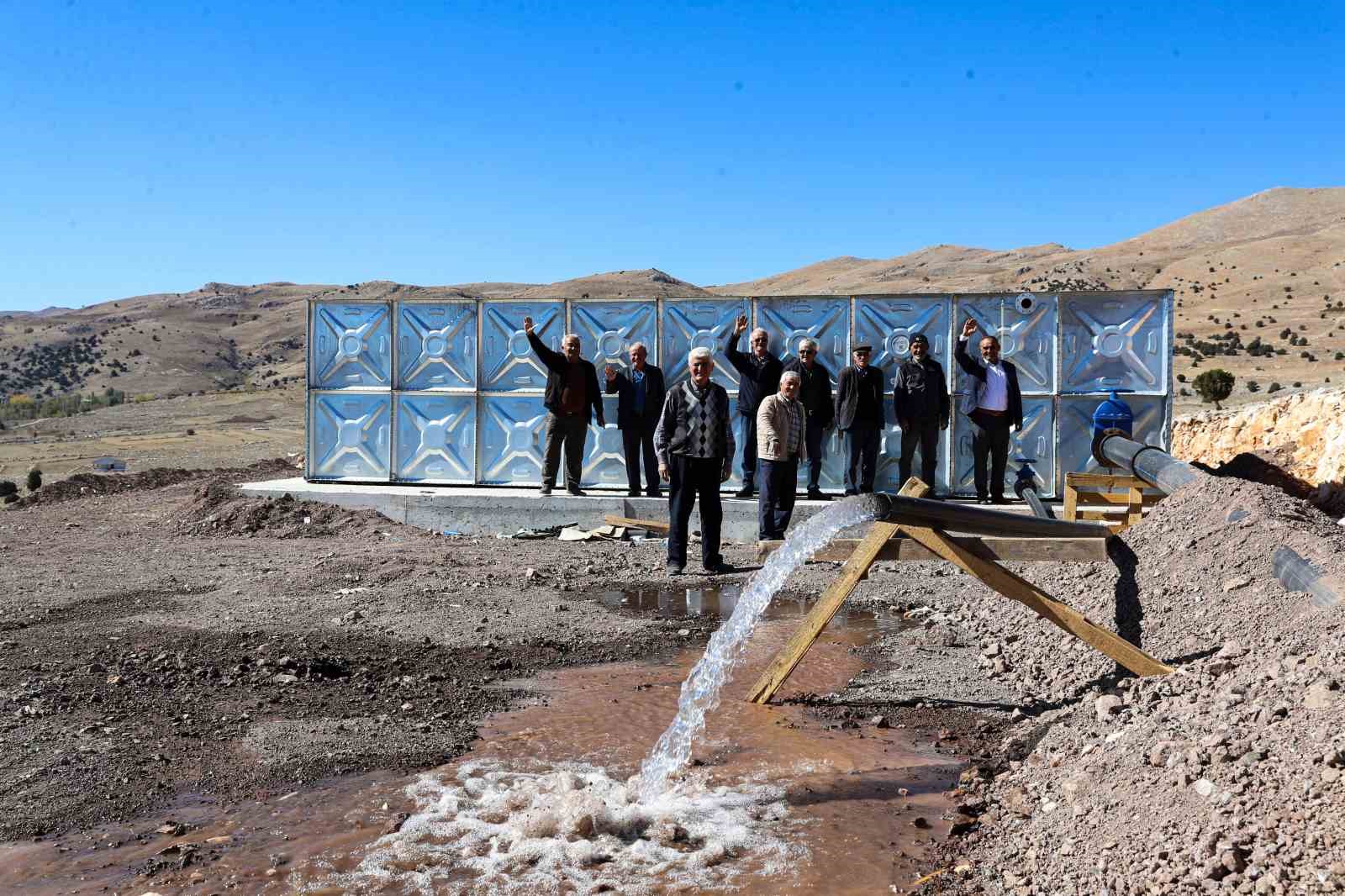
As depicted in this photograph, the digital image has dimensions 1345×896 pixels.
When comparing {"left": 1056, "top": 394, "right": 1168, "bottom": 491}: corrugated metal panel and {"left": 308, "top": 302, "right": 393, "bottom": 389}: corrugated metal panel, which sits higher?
{"left": 308, "top": 302, "right": 393, "bottom": 389}: corrugated metal panel

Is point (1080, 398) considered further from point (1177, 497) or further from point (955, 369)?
point (1177, 497)

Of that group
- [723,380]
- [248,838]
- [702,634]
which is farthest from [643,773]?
[723,380]

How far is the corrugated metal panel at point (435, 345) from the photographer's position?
47.5ft

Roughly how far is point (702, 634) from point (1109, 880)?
4582 mm

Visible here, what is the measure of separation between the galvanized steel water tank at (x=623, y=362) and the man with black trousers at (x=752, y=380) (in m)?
0.49

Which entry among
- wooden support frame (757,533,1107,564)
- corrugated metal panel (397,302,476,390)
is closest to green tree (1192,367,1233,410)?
corrugated metal panel (397,302,476,390)

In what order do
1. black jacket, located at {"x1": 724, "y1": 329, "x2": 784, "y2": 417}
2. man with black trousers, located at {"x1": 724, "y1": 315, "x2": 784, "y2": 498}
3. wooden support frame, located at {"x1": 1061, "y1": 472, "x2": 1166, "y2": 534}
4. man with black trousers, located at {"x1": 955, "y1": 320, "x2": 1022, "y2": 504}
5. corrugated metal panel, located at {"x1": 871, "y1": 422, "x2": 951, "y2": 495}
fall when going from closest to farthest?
wooden support frame, located at {"x1": 1061, "y1": 472, "x2": 1166, "y2": 534}, man with black trousers, located at {"x1": 724, "y1": 315, "x2": 784, "y2": 498}, black jacket, located at {"x1": 724, "y1": 329, "x2": 784, "y2": 417}, man with black trousers, located at {"x1": 955, "y1": 320, "x2": 1022, "y2": 504}, corrugated metal panel, located at {"x1": 871, "y1": 422, "x2": 951, "y2": 495}

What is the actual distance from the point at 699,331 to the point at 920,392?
103 inches

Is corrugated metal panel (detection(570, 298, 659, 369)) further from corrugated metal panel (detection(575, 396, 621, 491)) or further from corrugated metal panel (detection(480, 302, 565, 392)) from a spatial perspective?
corrugated metal panel (detection(575, 396, 621, 491))

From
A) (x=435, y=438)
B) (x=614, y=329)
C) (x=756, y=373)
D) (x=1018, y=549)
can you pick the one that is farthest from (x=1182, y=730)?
(x=435, y=438)

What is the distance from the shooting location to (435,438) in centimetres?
1458

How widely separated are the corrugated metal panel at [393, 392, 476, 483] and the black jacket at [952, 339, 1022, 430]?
572 cm

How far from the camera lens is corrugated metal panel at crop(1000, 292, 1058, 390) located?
1339 cm

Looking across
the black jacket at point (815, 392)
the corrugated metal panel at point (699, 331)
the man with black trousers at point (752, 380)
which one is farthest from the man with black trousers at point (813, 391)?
the corrugated metal panel at point (699, 331)
